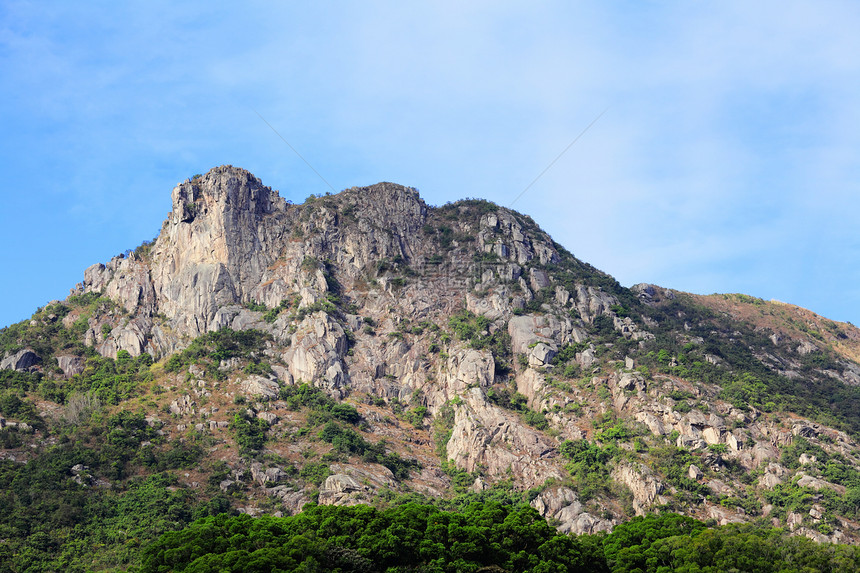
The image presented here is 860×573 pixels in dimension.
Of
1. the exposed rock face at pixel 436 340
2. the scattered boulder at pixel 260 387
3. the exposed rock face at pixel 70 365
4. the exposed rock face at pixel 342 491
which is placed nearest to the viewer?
the exposed rock face at pixel 342 491

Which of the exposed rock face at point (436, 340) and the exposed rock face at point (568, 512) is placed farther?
the exposed rock face at point (436, 340)

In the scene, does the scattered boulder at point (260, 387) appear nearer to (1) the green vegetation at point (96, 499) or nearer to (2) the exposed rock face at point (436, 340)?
(2) the exposed rock face at point (436, 340)

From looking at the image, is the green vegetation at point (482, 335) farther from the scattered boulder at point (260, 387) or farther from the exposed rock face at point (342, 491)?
the exposed rock face at point (342, 491)

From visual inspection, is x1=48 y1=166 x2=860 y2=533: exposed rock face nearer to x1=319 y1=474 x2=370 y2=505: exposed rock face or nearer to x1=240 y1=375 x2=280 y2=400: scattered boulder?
x1=319 y1=474 x2=370 y2=505: exposed rock face

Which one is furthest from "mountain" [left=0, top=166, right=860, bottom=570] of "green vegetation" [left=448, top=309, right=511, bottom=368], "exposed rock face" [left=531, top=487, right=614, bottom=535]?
"green vegetation" [left=448, top=309, right=511, bottom=368]

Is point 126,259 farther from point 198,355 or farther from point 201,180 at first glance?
point 198,355

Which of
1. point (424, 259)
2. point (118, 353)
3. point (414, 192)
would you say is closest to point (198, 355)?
point (118, 353)

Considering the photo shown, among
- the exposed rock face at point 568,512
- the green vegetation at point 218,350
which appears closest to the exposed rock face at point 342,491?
the exposed rock face at point 568,512

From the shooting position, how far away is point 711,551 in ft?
267

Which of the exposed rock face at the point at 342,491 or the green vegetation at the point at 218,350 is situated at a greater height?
the green vegetation at the point at 218,350

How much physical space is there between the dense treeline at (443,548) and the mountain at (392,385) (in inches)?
771

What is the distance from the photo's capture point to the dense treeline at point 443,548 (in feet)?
251

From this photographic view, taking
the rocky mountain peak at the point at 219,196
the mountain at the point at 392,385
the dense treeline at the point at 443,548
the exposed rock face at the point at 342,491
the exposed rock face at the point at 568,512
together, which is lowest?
the dense treeline at the point at 443,548

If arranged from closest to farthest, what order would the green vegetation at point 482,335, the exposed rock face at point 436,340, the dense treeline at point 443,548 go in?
the dense treeline at point 443,548
the exposed rock face at point 436,340
the green vegetation at point 482,335
